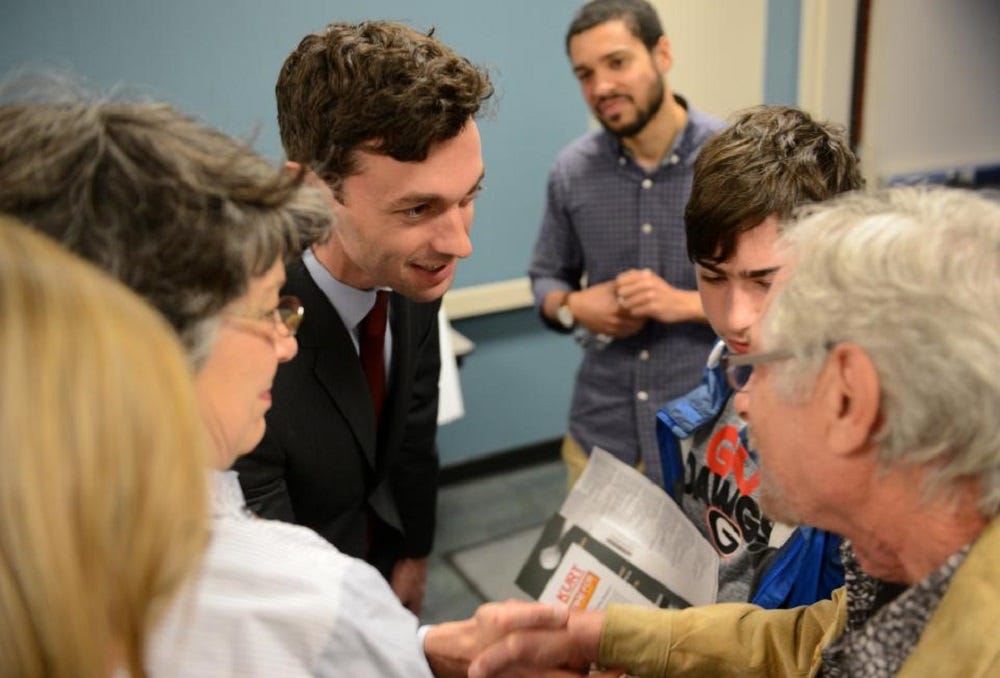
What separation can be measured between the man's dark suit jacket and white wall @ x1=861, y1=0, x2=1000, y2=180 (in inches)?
113

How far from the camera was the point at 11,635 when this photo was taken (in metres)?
0.50

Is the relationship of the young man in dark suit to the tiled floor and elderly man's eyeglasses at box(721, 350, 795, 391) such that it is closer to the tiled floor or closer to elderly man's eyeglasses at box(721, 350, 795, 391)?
elderly man's eyeglasses at box(721, 350, 795, 391)

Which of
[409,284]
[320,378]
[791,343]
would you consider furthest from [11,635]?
[409,284]

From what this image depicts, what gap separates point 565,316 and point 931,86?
253 centimetres

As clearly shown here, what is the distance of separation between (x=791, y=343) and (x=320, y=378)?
77cm

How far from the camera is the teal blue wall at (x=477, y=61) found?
8.75 feet

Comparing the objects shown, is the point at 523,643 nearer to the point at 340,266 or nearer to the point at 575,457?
the point at 340,266

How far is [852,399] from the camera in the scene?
822 millimetres

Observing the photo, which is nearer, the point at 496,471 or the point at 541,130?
the point at 541,130

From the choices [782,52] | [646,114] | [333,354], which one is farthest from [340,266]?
[782,52]

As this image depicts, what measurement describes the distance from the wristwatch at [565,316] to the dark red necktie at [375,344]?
0.92 metres

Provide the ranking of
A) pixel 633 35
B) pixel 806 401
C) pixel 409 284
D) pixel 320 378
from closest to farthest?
pixel 806 401 < pixel 320 378 < pixel 409 284 < pixel 633 35

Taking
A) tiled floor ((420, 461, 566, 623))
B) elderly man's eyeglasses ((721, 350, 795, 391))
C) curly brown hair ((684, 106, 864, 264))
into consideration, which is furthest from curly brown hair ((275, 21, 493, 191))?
tiled floor ((420, 461, 566, 623))

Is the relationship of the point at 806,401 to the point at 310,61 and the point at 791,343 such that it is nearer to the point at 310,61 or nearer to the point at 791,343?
the point at 791,343
